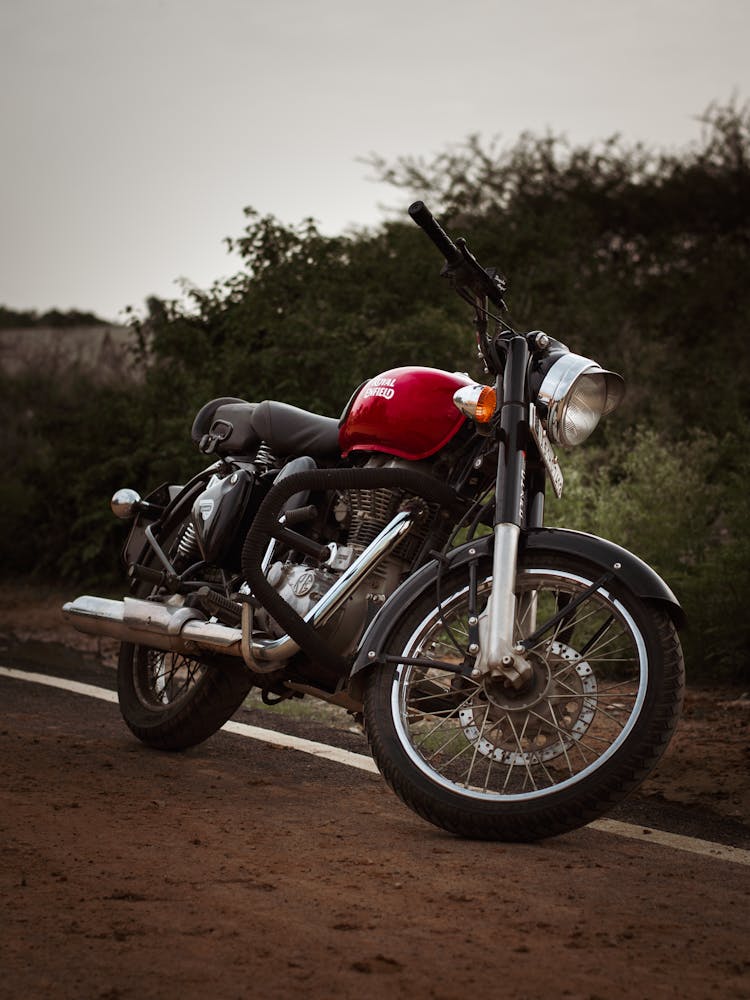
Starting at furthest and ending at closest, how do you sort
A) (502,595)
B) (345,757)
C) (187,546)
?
1. (345,757)
2. (187,546)
3. (502,595)

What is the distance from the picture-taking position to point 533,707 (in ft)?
12.5

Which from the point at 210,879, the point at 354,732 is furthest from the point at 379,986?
the point at 354,732

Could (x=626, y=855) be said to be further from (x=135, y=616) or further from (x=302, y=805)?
(x=135, y=616)

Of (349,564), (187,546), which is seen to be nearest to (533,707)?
(349,564)

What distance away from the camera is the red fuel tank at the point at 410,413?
4.25 m

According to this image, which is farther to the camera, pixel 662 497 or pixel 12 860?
pixel 662 497

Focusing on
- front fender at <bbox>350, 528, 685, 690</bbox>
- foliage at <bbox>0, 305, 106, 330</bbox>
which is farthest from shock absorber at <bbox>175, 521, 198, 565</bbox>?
foliage at <bbox>0, 305, 106, 330</bbox>

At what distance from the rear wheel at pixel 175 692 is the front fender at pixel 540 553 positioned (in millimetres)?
972

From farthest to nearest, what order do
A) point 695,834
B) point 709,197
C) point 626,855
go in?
1. point 709,197
2. point 695,834
3. point 626,855

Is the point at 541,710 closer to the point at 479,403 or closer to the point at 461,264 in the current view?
the point at 479,403

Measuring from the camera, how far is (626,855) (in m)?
3.80

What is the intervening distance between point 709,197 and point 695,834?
17511mm

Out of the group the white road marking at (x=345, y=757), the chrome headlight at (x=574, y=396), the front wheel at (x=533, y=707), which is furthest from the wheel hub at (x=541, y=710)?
the chrome headlight at (x=574, y=396)

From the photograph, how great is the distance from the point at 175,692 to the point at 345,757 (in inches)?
30.8
